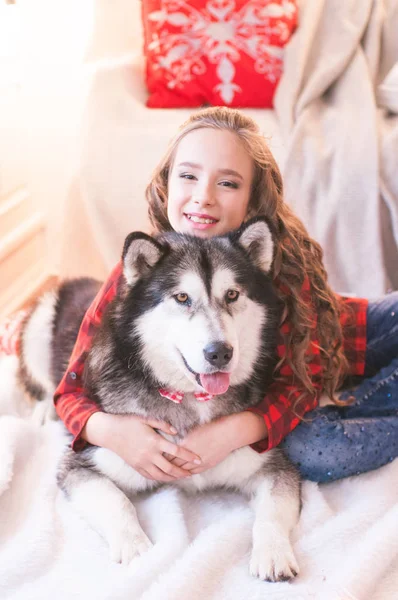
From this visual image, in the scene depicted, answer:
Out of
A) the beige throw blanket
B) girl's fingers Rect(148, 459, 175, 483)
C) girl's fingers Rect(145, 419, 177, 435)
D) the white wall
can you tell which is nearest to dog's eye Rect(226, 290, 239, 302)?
girl's fingers Rect(145, 419, 177, 435)

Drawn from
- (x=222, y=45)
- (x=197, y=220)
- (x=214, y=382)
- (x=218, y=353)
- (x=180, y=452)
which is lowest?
(x=180, y=452)

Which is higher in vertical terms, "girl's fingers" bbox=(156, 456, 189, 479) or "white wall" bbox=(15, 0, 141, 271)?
Result: "white wall" bbox=(15, 0, 141, 271)

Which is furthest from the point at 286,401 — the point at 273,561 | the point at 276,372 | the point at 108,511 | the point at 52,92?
the point at 52,92

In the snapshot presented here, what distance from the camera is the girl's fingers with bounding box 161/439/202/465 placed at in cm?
142

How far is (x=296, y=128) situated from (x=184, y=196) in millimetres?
1124

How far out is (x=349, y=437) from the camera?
5.12 feet

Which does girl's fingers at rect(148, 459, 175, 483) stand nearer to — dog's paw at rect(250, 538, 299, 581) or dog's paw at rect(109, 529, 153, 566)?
dog's paw at rect(109, 529, 153, 566)

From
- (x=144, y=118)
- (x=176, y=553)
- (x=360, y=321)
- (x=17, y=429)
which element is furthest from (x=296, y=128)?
(x=176, y=553)

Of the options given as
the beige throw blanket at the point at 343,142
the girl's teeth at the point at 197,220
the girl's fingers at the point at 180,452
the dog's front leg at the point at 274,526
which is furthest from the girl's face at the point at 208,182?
the beige throw blanket at the point at 343,142

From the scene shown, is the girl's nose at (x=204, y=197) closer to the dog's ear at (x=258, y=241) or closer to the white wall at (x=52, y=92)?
the dog's ear at (x=258, y=241)

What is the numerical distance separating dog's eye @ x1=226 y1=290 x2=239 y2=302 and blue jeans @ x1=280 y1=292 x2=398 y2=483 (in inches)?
19.0

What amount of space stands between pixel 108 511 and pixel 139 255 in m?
Answer: 0.61

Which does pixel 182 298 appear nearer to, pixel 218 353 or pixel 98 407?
pixel 218 353

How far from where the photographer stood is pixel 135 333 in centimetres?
136
